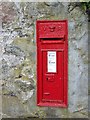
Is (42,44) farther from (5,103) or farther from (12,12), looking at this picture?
(5,103)

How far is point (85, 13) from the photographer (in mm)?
4711

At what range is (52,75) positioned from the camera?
15.9 ft

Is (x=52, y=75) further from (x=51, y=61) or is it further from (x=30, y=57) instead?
(x=30, y=57)

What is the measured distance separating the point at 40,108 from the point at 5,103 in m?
0.57

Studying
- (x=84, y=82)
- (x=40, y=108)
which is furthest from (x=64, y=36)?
(x=40, y=108)

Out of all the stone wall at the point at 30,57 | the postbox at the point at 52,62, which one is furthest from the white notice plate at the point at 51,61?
the stone wall at the point at 30,57

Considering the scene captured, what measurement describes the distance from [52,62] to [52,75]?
20 centimetres

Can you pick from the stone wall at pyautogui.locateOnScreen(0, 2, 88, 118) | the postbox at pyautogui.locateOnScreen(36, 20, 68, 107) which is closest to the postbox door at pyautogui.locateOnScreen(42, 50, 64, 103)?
the postbox at pyautogui.locateOnScreen(36, 20, 68, 107)

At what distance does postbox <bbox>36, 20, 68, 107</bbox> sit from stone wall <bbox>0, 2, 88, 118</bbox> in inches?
2.9

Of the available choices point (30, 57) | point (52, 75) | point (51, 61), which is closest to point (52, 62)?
point (51, 61)

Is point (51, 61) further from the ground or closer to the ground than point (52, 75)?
further from the ground

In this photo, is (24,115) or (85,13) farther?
(24,115)

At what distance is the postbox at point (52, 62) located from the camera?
4.76 metres

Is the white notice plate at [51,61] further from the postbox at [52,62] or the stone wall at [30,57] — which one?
the stone wall at [30,57]
